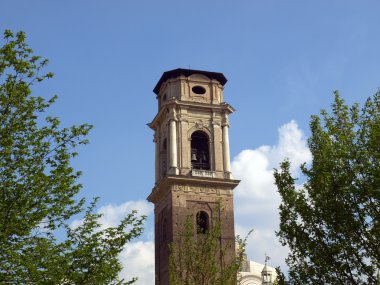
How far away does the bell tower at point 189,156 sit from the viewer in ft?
151

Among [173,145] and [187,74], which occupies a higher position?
[187,74]

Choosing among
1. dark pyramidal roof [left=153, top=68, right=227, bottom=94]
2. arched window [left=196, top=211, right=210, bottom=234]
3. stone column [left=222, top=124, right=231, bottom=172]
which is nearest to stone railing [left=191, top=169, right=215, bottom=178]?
stone column [left=222, top=124, right=231, bottom=172]

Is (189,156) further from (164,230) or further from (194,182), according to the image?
(164,230)

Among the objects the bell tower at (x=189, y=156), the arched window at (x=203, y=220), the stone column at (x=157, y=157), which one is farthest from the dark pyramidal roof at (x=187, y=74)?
the arched window at (x=203, y=220)

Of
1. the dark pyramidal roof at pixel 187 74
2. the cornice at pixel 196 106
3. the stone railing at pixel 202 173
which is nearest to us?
the stone railing at pixel 202 173

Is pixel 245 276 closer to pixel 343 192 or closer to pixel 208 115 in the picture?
pixel 208 115

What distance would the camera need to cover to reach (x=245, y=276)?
209 ft

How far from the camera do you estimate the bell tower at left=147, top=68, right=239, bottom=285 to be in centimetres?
4616

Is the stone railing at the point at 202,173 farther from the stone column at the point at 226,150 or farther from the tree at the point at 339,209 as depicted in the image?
the tree at the point at 339,209

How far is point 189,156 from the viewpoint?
1876 inches

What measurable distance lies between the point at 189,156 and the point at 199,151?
194cm

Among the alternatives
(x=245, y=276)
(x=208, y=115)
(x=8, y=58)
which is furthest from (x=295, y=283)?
(x=245, y=276)

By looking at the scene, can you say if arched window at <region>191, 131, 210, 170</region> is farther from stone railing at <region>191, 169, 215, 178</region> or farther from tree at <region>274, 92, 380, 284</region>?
tree at <region>274, 92, 380, 284</region>

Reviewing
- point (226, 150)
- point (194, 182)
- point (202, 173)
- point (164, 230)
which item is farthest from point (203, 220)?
point (226, 150)
